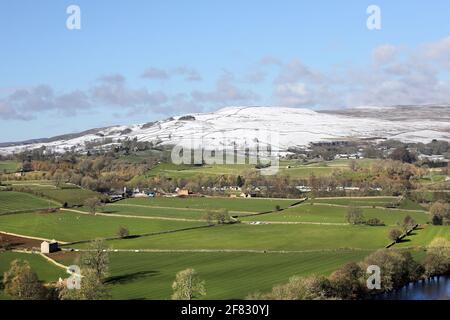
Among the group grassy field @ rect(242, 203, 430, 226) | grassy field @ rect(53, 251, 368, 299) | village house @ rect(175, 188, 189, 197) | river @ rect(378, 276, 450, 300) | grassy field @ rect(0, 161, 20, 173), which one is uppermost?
grassy field @ rect(0, 161, 20, 173)

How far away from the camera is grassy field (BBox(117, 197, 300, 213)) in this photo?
78625 millimetres

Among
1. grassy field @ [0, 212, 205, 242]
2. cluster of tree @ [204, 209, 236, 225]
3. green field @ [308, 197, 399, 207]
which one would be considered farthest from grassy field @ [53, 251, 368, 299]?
green field @ [308, 197, 399, 207]

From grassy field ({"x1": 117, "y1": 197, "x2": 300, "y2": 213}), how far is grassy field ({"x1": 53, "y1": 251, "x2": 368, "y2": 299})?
28.6 m

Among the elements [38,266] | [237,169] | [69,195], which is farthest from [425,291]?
[237,169]

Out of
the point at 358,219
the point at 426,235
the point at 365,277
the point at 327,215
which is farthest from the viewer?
the point at 327,215

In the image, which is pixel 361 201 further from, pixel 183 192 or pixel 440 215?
pixel 183 192

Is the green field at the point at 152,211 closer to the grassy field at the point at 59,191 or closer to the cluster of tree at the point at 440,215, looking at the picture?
the grassy field at the point at 59,191

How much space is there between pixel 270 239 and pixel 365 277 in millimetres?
19625

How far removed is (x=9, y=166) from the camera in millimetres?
124625

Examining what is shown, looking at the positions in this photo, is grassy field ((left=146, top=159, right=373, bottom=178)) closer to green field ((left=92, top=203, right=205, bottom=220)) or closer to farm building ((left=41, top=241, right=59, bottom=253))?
green field ((left=92, top=203, right=205, bottom=220))

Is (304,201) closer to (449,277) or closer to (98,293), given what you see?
(449,277)

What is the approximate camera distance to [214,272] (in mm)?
41812

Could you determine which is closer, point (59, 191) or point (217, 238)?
point (217, 238)

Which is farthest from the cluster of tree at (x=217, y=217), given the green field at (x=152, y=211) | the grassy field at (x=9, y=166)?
the grassy field at (x=9, y=166)
